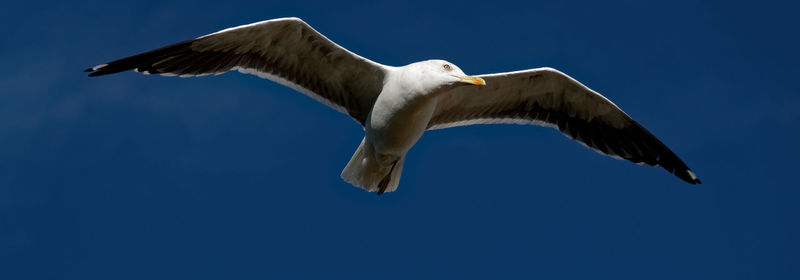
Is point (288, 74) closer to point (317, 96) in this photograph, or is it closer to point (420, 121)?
point (317, 96)

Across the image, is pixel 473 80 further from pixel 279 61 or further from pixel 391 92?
pixel 279 61

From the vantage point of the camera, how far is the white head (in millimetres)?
9266

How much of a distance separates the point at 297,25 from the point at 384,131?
1.30 m

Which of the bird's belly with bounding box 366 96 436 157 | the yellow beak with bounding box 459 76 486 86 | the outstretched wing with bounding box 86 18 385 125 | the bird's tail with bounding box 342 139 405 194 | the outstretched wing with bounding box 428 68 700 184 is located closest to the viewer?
the yellow beak with bounding box 459 76 486 86

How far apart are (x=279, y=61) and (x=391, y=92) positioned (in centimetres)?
128

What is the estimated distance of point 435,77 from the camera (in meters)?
9.30

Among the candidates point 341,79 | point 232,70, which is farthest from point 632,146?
point 232,70

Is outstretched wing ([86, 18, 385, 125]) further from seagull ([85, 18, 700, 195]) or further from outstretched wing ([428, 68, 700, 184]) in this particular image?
outstretched wing ([428, 68, 700, 184])

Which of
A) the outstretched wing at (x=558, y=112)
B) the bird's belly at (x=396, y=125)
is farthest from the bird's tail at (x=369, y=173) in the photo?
the outstretched wing at (x=558, y=112)

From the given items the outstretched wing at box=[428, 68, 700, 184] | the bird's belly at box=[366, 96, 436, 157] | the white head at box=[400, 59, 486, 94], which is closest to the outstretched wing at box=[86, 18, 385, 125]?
the bird's belly at box=[366, 96, 436, 157]

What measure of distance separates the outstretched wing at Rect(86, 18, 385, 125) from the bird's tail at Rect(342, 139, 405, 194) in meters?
0.47

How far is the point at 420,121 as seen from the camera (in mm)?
9781

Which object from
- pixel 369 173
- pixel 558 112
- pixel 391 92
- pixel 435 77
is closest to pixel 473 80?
pixel 435 77

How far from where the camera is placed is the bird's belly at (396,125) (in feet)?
31.6
